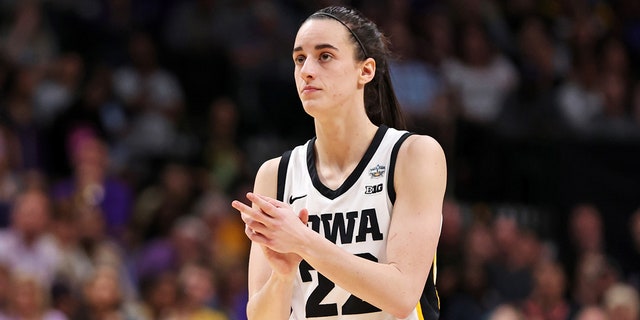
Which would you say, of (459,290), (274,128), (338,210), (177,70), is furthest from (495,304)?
(338,210)

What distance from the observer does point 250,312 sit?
4676 mm

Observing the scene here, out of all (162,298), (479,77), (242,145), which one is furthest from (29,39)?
(479,77)

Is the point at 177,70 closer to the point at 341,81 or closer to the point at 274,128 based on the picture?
the point at 274,128

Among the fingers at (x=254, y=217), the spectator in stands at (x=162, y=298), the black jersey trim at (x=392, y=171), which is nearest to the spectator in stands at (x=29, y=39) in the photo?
the spectator in stands at (x=162, y=298)

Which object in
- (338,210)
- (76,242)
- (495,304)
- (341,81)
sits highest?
(341,81)

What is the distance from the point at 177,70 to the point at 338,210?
8.62 metres

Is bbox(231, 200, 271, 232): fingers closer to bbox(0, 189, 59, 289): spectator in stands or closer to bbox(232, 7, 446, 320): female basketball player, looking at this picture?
bbox(232, 7, 446, 320): female basketball player

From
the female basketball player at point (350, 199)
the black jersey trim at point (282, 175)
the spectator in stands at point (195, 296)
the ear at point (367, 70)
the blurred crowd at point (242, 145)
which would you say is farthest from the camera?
the blurred crowd at point (242, 145)

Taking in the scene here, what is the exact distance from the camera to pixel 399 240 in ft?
14.6

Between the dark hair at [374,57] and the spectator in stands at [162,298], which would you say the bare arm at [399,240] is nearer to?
the dark hair at [374,57]

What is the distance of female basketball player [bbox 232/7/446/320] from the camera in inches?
170

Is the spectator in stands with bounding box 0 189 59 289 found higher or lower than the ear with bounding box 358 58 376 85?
lower

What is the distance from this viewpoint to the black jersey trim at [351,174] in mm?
4707

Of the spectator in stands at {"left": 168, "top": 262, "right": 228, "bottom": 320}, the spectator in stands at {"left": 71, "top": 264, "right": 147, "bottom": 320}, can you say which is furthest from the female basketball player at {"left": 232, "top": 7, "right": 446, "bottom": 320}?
the spectator in stands at {"left": 168, "top": 262, "right": 228, "bottom": 320}
